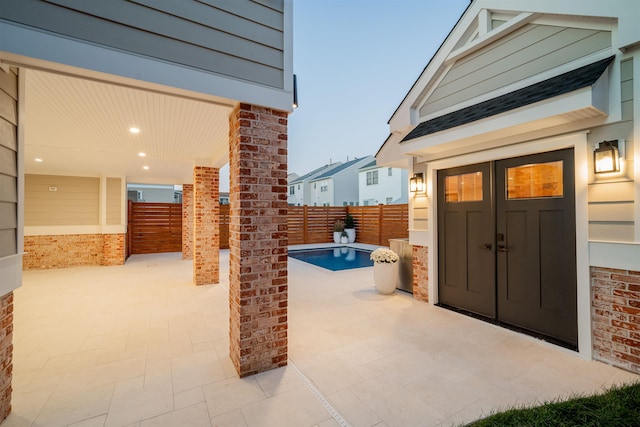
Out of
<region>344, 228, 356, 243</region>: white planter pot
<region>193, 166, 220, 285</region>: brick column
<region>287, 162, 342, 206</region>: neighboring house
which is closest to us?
<region>193, 166, 220, 285</region>: brick column

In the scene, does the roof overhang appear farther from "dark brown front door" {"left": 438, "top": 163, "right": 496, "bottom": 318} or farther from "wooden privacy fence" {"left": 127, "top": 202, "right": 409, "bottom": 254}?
"wooden privacy fence" {"left": 127, "top": 202, "right": 409, "bottom": 254}

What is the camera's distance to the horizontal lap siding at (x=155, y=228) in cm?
1088

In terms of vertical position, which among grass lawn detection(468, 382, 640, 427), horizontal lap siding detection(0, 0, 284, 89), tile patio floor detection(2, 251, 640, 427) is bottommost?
tile patio floor detection(2, 251, 640, 427)

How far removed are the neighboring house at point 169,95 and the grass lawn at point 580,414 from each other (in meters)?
1.99

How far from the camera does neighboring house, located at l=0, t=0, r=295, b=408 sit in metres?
2.04

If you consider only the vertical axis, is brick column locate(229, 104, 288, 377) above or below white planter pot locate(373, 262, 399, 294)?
above

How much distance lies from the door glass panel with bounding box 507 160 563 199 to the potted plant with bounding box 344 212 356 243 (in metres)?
10.5

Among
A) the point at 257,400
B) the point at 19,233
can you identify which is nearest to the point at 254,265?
the point at 257,400

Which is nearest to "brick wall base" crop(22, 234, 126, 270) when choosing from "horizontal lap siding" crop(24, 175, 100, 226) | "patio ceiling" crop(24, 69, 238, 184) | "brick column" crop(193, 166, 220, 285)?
"horizontal lap siding" crop(24, 175, 100, 226)

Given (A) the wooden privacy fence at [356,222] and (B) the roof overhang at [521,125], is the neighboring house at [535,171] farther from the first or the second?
(A) the wooden privacy fence at [356,222]

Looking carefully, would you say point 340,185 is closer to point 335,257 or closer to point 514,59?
point 335,257

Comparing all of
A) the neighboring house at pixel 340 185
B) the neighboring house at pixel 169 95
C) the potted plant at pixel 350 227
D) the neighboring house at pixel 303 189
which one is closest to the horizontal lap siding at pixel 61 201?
the neighboring house at pixel 169 95

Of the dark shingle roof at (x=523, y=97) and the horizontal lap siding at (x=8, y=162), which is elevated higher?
the dark shingle roof at (x=523, y=97)

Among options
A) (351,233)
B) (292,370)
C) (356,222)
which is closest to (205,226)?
(292,370)
